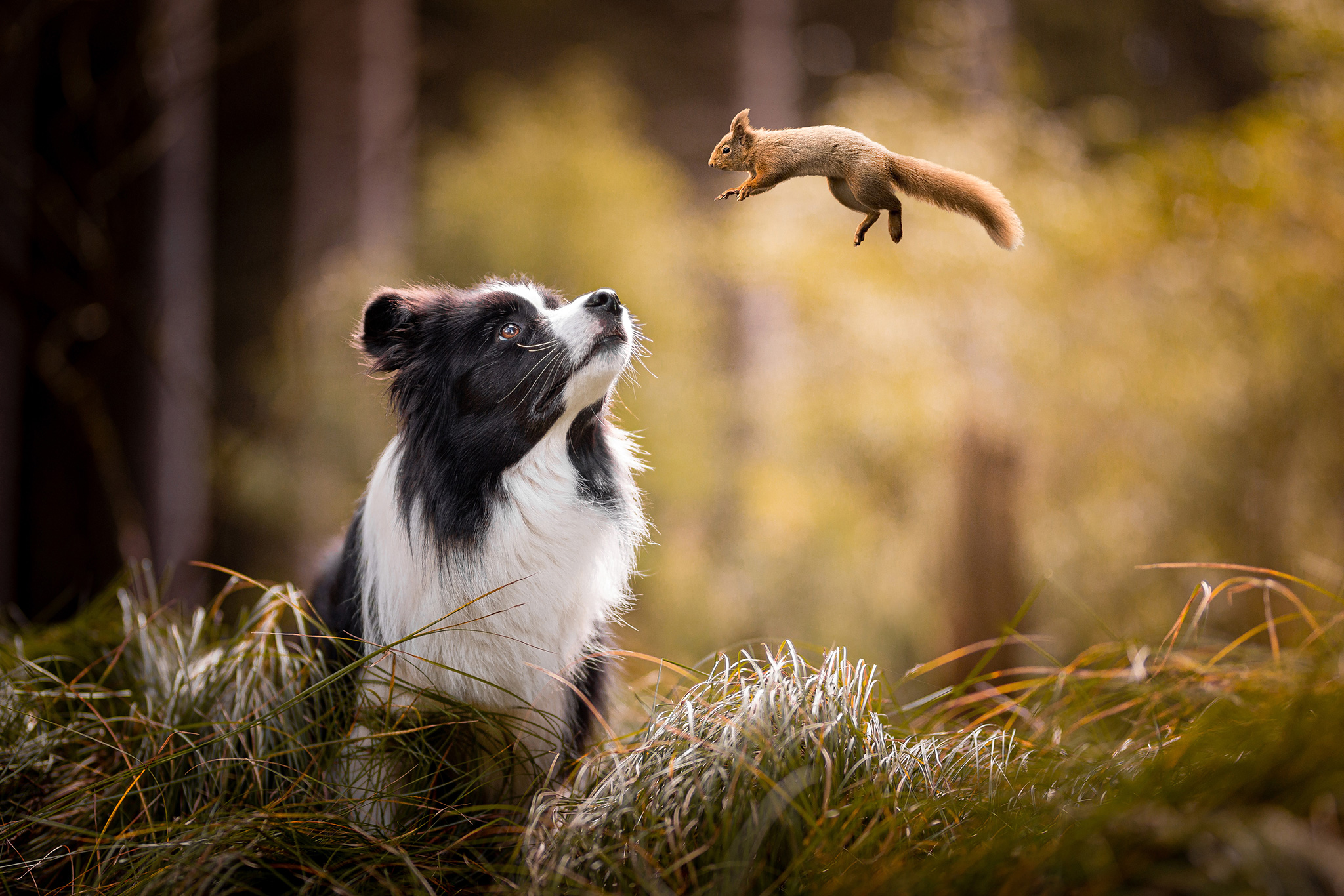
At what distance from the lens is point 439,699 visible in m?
1.55

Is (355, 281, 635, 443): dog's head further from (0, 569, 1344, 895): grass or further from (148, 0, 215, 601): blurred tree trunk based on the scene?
(148, 0, 215, 601): blurred tree trunk

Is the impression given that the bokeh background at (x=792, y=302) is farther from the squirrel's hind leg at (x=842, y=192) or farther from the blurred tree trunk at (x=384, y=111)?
the squirrel's hind leg at (x=842, y=192)

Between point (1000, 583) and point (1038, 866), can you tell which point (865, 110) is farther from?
point (1038, 866)

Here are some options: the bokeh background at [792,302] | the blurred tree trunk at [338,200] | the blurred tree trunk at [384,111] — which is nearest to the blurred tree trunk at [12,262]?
the bokeh background at [792,302]

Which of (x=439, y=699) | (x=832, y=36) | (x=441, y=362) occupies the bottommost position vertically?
(x=439, y=699)

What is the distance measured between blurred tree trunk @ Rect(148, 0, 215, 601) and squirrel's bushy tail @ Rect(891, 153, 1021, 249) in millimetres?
3969

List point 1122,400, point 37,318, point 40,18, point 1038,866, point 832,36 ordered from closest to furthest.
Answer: point 1038,866, point 40,18, point 37,318, point 1122,400, point 832,36

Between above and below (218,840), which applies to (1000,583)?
below

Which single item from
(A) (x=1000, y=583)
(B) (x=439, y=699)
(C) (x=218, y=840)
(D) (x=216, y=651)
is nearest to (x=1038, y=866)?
(B) (x=439, y=699)

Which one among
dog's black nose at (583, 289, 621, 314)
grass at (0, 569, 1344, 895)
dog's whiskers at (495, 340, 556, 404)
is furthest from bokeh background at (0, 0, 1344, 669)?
dog's black nose at (583, 289, 621, 314)

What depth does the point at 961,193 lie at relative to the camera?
117cm

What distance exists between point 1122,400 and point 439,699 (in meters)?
4.42

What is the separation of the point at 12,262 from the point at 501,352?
3158 mm

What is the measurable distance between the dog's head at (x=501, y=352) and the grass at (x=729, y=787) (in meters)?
0.56
